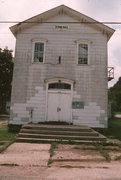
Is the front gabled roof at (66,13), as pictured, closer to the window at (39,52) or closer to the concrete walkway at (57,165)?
the window at (39,52)

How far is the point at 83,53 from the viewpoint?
15.2 meters

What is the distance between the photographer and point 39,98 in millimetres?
14477

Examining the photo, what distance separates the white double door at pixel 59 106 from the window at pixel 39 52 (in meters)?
2.51

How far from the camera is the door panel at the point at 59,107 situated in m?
14.5

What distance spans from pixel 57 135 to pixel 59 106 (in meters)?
3.86

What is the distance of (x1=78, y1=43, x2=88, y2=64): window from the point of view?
15152mm

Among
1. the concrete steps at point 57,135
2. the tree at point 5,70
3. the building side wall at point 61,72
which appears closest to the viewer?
the concrete steps at point 57,135

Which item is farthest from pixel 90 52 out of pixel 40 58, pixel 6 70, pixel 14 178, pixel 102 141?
pixel 6 70

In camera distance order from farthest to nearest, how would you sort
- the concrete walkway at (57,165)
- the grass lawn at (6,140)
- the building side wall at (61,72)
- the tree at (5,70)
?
the tree at (5,70), the building side wall at (61,72), the grass lawn at (6,140), the concrete walkway at (57,165)

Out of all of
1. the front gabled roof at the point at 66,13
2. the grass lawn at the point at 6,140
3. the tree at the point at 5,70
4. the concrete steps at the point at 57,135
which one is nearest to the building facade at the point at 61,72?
the front gabled roof at the point at 66,13

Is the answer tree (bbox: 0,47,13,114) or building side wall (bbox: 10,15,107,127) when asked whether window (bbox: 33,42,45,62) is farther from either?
tree (bbox: 0,47,13,114)

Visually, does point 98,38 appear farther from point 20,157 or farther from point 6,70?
point 6,70

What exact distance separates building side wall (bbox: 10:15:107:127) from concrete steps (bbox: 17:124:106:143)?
101 inches

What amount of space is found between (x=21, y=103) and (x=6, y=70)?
22.8 meters
